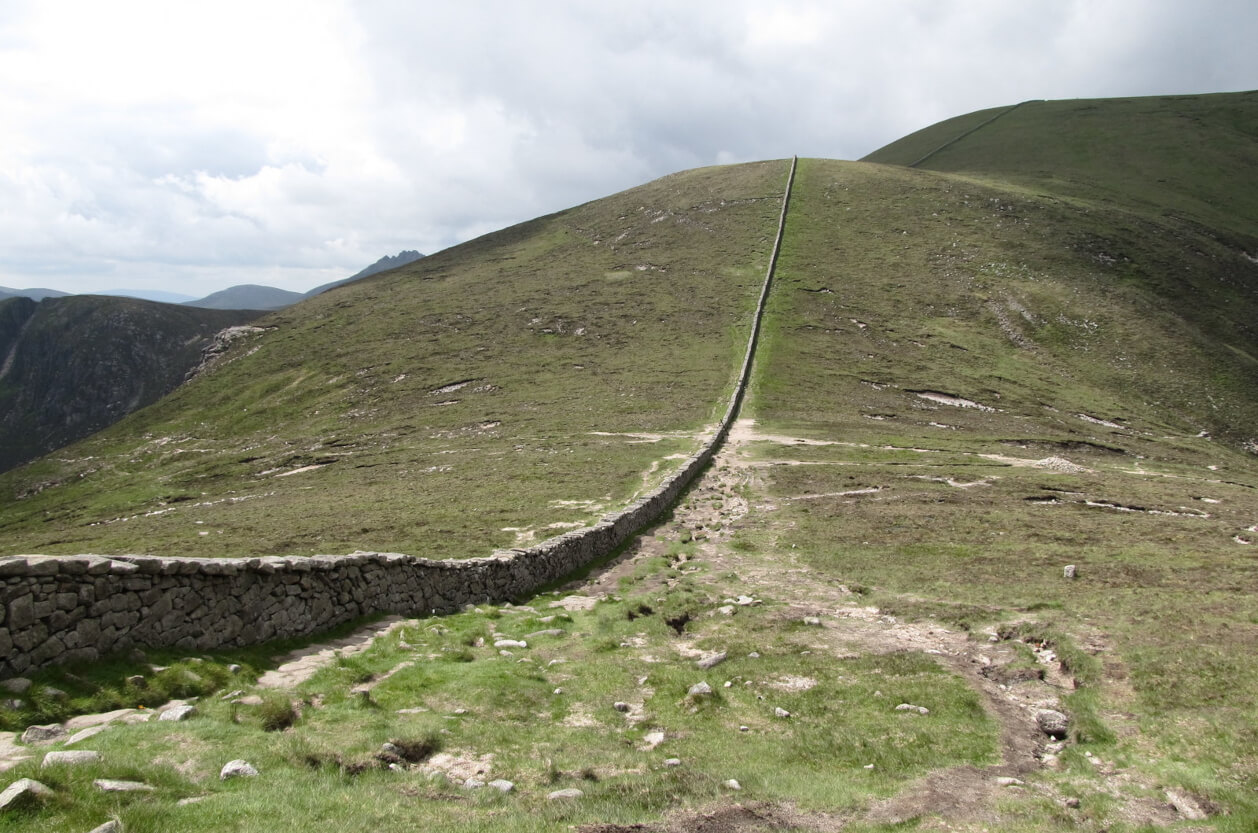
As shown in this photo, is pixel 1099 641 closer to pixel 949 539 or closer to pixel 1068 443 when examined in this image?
pixel 949 539

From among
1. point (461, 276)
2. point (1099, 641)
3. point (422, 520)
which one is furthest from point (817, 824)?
point (461, 276)

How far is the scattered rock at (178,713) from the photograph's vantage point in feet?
31.0

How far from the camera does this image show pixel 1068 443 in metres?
45.9

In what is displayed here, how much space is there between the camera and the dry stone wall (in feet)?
33.0

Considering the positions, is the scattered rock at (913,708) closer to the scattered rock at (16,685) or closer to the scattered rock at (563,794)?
the scattered rock at (563,794)

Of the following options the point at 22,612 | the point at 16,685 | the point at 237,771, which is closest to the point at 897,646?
the point at 237,771

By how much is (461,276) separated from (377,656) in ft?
310

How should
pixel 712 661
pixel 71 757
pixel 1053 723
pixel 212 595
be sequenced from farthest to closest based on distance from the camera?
pixel 712 661 < pixel 212 595 < pixel 1053 723 < pixel 71 757

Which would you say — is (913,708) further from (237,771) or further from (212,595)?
(212,595)

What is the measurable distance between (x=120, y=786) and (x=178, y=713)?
8.72 feet

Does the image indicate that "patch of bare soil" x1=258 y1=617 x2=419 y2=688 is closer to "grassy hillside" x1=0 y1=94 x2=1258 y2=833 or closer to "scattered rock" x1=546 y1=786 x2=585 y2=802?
"grassy hillside" x1=0 y1=94 x2=1258 y2=833

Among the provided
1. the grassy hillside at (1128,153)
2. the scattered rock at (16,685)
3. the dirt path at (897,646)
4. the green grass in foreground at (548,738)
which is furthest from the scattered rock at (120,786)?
the grassy hillside at (1128,153)

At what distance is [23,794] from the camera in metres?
6.53

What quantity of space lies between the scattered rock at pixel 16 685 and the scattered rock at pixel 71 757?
225 cm
